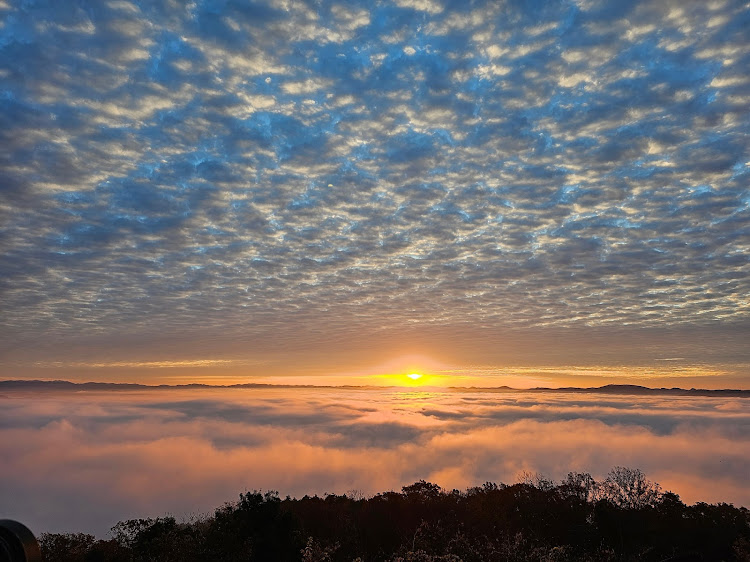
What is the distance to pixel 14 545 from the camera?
1041 centimetres

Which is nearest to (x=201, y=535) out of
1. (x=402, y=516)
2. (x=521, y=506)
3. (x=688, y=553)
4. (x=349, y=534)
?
(x=349, y=534)

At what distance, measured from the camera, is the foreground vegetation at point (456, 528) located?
22328 millimetres

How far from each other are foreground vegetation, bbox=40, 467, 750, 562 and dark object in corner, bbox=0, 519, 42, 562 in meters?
12.4

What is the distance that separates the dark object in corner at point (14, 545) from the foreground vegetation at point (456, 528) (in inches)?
487

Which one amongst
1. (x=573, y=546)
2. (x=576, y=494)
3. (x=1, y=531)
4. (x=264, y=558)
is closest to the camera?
(x=1, y=531)

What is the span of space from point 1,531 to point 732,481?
213 m

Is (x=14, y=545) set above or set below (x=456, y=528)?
above

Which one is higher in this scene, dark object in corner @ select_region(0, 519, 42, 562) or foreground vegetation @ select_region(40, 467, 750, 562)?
dark object in corner @ select_region(0, 519, 42, 562)

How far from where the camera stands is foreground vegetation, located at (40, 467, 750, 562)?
22.3 metres

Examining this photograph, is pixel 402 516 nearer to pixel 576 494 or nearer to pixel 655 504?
pixel 576 494

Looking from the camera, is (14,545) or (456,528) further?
(456,528)

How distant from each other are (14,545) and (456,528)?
22117mm

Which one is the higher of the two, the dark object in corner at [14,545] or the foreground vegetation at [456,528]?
the dark object in corner at [14,545]

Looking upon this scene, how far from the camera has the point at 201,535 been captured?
81.6 ft
